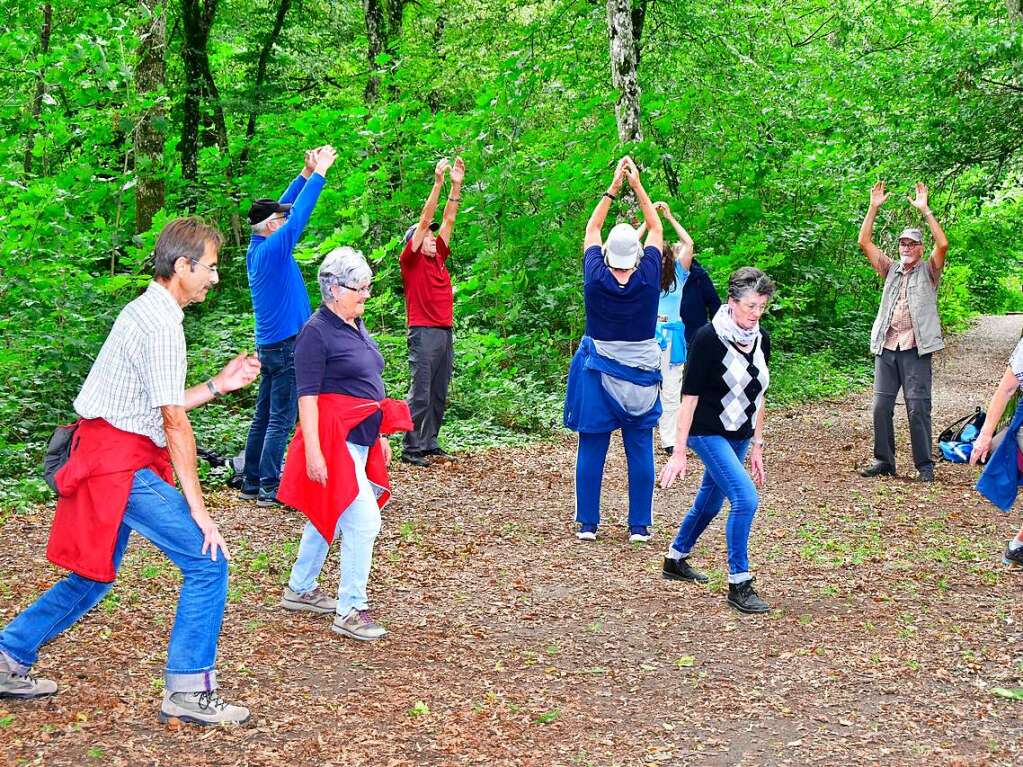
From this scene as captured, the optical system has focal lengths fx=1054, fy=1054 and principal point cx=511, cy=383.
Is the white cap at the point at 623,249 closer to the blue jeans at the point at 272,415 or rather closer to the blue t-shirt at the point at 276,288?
the blue t-shirt at the point at 276,288

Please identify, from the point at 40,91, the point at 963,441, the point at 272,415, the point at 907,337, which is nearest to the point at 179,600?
the point at 272,415

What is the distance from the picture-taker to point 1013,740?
4266 mm

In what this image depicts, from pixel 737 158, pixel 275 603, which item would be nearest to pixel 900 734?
pixel 275 603

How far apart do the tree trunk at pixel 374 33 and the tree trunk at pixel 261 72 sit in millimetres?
1800

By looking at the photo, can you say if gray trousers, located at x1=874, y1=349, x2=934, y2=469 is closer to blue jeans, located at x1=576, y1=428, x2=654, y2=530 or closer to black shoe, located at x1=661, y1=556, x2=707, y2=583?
blue jeans, located at x1=576, y1=428, x2=654, y2=530

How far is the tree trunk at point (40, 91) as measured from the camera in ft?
35.9

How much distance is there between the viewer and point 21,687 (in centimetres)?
438

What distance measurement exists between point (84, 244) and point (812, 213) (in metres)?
13.2

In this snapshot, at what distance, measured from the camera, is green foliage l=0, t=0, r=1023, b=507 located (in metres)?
10.5

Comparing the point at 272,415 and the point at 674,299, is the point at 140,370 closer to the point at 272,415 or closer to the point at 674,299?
the point at 272,415

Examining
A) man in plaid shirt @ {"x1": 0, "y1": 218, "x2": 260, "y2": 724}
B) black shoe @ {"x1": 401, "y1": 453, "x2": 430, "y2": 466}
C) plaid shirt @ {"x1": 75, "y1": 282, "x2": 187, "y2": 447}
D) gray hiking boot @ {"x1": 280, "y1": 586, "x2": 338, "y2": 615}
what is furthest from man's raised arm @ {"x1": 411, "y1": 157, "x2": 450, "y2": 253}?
plaid shirt @ {"x1": 75, "y1": 282, "x2": 187, "y2": 447}

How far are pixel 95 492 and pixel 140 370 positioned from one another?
489 mm

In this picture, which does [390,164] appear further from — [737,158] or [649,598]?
[649,598]

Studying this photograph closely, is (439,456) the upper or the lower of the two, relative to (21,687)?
lower
